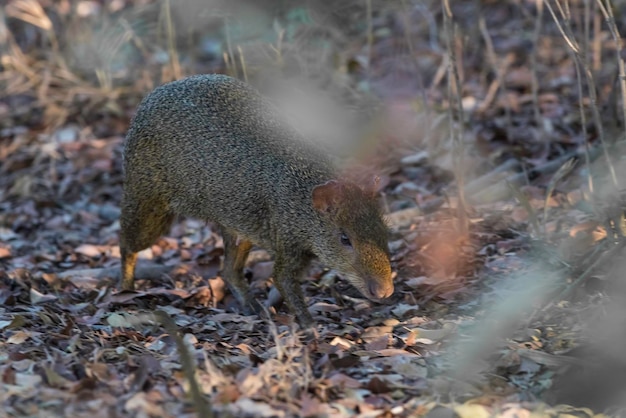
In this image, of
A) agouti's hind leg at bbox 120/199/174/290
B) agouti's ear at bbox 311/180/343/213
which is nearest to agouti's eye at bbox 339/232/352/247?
agouti's ear at bbox 311/180/343/213

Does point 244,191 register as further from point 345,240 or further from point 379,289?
point 379,289

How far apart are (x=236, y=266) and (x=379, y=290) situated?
145cm

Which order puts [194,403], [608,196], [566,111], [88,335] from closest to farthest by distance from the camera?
[194,403] → [88,335] → [608,196] → [566,111]

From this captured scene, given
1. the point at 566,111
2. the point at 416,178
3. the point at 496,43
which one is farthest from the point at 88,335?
the point at 496,43

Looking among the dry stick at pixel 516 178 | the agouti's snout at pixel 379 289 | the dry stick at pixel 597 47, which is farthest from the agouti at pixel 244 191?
the dry stick at pixel 597 47

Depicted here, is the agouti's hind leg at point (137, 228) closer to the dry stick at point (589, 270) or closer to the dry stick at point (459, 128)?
the dry stick at point (459, 128)

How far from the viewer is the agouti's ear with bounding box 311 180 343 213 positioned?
4.85 metres

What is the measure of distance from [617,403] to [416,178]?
352 cm

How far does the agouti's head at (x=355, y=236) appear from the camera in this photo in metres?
4.79

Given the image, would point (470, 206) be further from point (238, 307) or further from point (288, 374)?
point (288, 374)

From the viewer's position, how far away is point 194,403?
3.61 metres

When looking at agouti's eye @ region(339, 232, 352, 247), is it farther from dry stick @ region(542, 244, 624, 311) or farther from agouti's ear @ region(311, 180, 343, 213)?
dry stick @ region(542, 244, 624, 311)

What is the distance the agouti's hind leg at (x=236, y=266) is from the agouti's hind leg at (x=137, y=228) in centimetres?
41

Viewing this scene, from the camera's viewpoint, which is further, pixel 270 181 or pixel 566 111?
pixel 566 111
